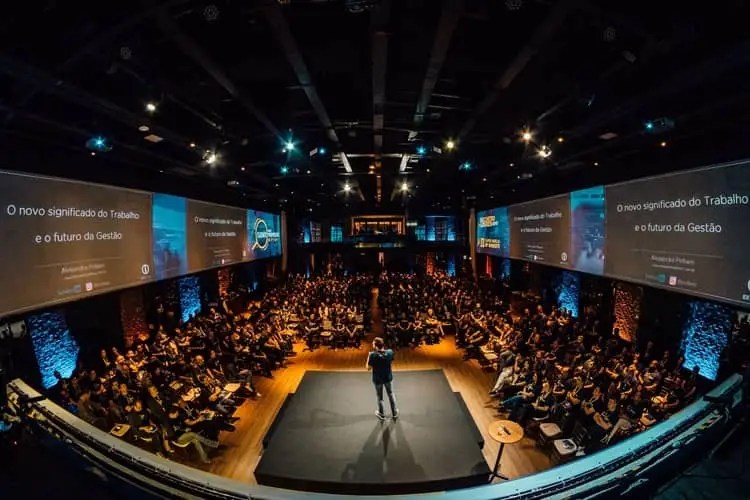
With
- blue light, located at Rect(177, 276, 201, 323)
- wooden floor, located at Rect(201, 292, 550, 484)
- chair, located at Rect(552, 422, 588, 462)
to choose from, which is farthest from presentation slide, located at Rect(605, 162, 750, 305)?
blue light, located at Rect(177, 276, 201, 323)

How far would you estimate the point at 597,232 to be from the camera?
7945mm

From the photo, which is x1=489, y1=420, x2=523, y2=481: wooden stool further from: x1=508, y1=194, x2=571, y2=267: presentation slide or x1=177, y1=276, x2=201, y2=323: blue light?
x1=177, y1=276, x2=201, y2=323: blue light

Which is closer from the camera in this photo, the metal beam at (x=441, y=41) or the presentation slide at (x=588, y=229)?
the metal beam at (x=441, y=41)

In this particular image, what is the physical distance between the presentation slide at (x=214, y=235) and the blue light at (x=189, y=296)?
1266 mm

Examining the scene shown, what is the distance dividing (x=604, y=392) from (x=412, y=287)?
11815 millimetres

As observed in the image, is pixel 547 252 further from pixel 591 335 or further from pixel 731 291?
pixel 731 291

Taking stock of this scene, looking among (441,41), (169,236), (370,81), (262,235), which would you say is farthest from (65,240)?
(262,235)

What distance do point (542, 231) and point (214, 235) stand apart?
10.5 meters

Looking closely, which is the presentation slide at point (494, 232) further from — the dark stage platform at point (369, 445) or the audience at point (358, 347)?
the dark stage platform at point (369, 445)

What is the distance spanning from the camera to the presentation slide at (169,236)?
28.1ft

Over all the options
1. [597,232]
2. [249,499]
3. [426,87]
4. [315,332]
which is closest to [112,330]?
[315,332]

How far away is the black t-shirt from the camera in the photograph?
6117 millimetres

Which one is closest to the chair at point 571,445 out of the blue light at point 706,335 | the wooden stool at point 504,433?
the wooden stool at point 504,433

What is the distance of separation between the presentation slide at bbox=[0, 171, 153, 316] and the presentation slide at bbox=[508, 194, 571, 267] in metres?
10.5
